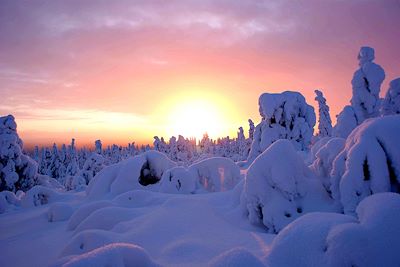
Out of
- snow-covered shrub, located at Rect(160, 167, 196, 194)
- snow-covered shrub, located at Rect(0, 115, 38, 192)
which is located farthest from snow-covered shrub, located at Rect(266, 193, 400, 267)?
snow-covered shrub, located at Rect(0, 115, 38, 192)

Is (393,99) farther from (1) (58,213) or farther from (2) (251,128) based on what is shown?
(2) (251,128)

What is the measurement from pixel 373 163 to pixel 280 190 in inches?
92.2

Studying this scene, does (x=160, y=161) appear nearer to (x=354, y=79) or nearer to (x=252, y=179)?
(x=252, y=179)

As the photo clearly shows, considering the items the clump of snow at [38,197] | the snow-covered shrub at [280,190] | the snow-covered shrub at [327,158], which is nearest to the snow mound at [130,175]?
the clump of snow at [38,197]

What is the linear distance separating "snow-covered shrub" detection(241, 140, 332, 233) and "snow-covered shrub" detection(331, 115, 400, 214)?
1.28 meters

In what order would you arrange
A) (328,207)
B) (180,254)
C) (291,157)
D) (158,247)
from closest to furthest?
(180,254)
(158,247)
(328,207)
(291,157)

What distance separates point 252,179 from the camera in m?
7.64

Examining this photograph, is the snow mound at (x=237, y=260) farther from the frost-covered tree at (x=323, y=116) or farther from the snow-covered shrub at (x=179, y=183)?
the frost-covered tree at (x=323, y=116)

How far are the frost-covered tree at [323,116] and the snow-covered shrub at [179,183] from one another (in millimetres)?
31982

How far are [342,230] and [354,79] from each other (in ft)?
79.0

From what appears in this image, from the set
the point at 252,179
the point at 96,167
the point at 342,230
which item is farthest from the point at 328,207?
the point at 96,167

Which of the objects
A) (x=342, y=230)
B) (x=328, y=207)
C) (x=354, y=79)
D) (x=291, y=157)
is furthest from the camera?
(x=354, y=79)

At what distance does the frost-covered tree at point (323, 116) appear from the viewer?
4059 cm

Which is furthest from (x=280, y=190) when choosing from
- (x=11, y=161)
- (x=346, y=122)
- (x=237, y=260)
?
(x=11, y=161)
